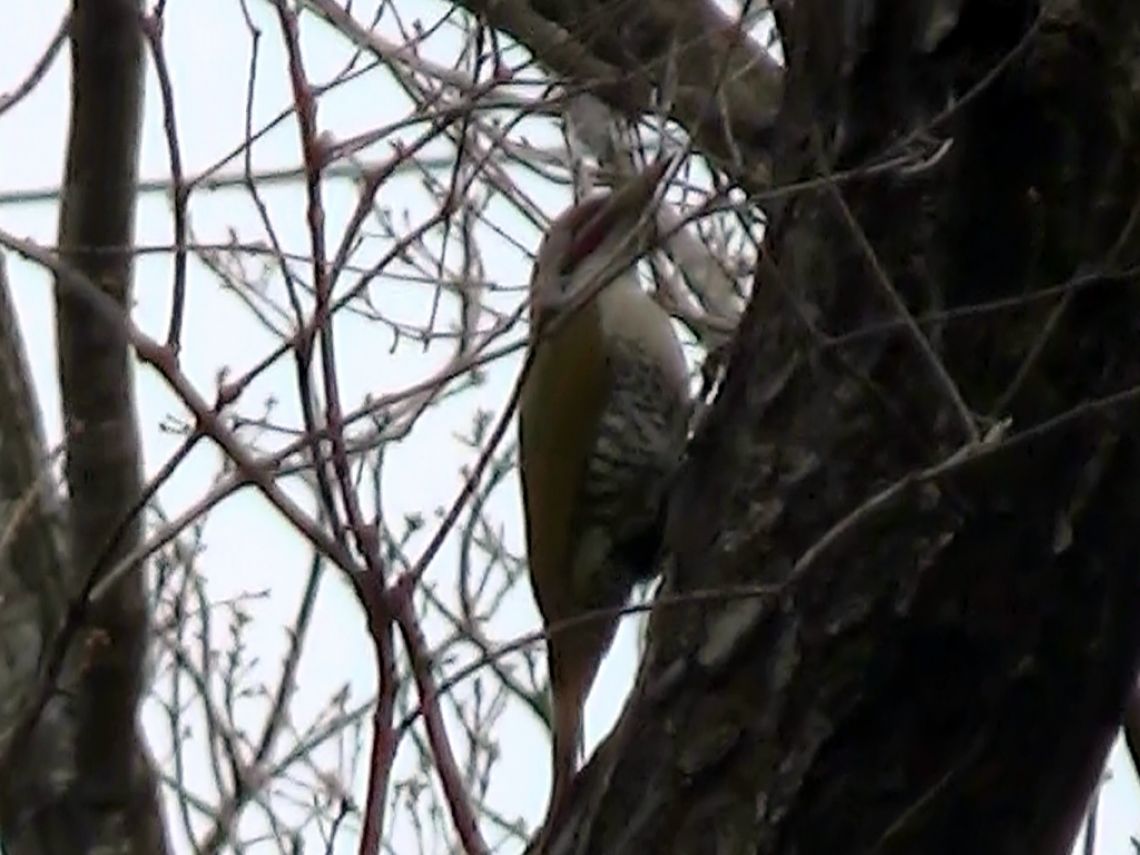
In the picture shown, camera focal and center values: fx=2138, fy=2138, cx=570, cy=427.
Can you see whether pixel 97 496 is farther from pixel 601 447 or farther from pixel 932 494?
pixel 601 447

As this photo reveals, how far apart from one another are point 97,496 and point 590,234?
0.73m

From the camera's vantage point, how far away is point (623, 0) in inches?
110

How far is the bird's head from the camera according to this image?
2.15 meters

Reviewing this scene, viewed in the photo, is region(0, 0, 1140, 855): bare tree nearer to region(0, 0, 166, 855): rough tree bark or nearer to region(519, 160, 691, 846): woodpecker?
region(0, 0, 166, 855): rough tree bark

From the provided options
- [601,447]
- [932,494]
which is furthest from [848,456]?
[601,447]

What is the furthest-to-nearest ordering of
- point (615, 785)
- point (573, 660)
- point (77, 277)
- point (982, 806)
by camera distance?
1. point (573, 660)
2. point (77, 277)
3. point (615, 785)
4. point (982, 806)

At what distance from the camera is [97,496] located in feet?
6.95

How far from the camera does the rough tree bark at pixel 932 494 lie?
1695mm

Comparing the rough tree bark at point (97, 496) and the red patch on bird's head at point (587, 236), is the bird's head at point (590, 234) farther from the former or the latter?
the rough tree bark at point (97, 496)

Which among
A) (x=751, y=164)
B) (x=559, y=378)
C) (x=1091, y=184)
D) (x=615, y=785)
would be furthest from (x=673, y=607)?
(x=559, y=378)

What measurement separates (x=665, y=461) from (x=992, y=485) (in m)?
1.46

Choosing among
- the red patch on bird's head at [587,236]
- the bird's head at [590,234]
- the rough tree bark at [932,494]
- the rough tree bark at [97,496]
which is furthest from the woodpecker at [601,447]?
the rough tree bark at [932,494]

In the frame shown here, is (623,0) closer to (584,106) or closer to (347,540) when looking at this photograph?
(584,106)

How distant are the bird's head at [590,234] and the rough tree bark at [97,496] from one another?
43 centimetres
